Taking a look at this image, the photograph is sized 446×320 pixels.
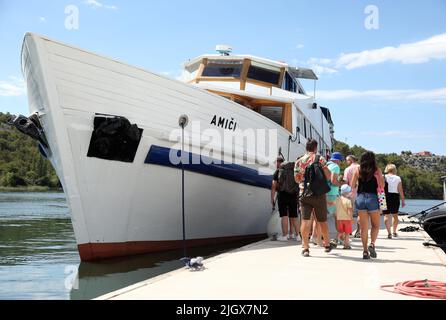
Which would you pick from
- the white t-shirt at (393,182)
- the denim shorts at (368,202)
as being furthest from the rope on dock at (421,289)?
the white t-shirt at (393,182)

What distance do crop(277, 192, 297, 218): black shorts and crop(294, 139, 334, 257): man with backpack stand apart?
1702 millimetres

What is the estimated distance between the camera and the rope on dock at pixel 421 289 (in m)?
4.41

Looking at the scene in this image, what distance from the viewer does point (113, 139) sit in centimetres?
783

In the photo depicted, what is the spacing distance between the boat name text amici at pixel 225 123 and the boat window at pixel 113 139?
1.72 m

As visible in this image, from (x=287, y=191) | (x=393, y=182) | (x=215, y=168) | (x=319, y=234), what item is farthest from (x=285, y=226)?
(x=393, y=182)

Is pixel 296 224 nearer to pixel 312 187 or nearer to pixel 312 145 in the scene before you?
pixel 312 187

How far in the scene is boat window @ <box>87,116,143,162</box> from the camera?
7.71m

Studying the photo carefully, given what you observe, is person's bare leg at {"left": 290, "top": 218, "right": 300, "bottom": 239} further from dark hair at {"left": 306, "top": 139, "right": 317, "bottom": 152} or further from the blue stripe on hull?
dark hair at {"left": 306, "top": 139, "right": 317, "bottom": 152}

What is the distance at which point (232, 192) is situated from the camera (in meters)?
10.1

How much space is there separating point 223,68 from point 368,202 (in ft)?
23.6

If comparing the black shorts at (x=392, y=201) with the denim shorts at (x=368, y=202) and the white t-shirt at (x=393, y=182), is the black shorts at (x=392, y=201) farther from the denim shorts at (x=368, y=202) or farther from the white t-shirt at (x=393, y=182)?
the denim shorts at (x=368, y=202)

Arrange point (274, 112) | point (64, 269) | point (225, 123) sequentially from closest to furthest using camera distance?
1. point (64, 269)
2. point (225, 123)
3. point (274, 112)
